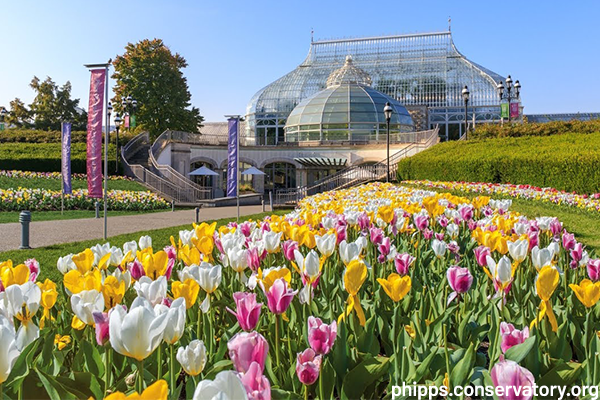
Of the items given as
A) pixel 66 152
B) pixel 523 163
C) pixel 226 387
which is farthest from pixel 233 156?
pixel 226 387

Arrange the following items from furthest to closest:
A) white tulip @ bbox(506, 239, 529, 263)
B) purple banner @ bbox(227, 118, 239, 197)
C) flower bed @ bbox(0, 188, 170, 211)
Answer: flower bed @ bbox(0, 188, 170, 211) → purple banner @ bbox(227, 118, 239, 197) → white tulip @ bbox(506, 239, 529, 263)

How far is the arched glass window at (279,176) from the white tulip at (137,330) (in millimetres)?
42022

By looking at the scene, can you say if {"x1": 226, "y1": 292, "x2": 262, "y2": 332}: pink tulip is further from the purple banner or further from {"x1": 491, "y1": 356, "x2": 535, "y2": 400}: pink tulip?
the purple banner

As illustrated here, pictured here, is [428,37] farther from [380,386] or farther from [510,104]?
[380,386]

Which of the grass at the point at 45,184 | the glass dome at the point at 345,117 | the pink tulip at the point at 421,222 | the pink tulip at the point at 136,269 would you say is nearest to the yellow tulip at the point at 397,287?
the pink tulip at the point at 136,269

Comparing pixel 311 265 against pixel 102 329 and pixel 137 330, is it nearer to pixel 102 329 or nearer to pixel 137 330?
pixel 102 329

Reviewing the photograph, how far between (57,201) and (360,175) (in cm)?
1982

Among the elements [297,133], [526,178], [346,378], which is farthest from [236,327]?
[297,133]

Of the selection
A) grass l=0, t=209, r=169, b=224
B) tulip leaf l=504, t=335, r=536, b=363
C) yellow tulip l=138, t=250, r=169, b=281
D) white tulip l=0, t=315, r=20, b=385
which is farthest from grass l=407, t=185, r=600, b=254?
grass l=0, t=209, r=169, b=224

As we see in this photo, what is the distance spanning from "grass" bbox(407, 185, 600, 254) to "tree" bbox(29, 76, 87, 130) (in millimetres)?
46881

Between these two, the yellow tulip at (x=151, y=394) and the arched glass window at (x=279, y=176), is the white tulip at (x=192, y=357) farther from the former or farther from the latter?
the arched glass window at (x=279, y=176)

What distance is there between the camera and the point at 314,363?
1.45 m

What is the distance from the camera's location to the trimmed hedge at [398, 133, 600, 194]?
15.7 meters

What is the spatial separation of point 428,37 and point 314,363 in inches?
2665
